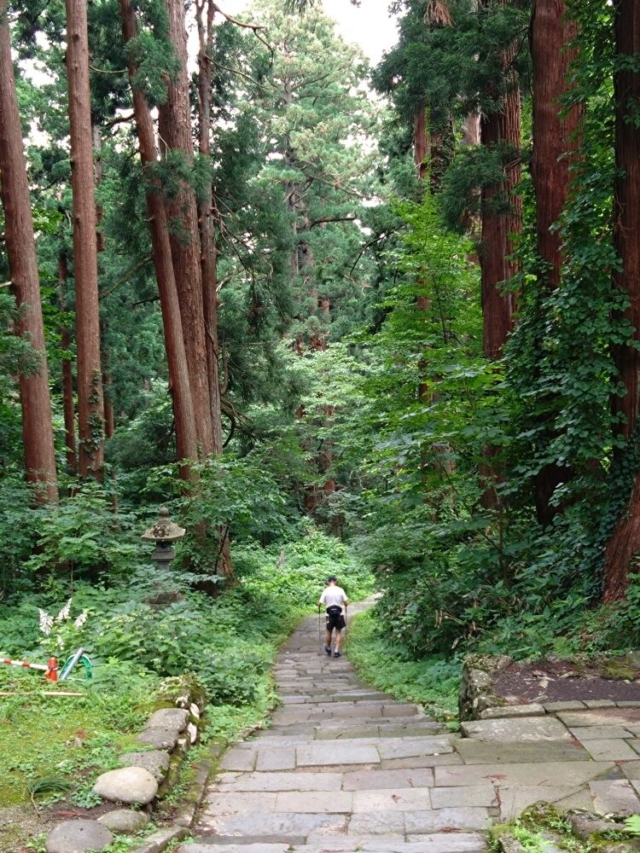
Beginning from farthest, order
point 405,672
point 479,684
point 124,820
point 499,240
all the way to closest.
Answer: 1. point 499,240
2. point 405,672
3. point 479,684
4. point 124,820

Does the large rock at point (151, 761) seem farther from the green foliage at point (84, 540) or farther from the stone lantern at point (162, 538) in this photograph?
the green foliage at point (84, 540)

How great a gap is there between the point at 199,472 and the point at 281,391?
6.42 meters

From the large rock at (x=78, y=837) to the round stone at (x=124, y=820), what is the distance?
0.21 feet

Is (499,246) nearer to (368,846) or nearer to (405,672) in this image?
(405,672)

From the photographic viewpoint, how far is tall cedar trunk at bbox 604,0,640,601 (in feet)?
22.9

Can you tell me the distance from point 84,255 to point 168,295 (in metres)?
1.52

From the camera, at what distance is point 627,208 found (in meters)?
7.16

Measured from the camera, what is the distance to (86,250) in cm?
1207

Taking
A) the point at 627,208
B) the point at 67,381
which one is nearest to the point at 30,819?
the point at 627,208

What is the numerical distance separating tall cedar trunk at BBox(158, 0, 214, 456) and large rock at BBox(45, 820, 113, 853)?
398 inches

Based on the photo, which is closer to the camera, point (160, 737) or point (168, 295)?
point (160, 737)

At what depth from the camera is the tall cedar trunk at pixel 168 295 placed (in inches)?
503

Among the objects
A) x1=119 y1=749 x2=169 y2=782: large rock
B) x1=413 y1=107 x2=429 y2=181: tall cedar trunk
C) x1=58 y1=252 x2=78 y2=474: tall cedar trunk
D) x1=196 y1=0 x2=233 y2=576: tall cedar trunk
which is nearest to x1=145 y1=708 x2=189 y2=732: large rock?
x1=119 y1=749 x2=169 y2=782: large rock

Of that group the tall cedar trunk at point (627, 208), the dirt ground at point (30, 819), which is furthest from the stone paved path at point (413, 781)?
the tall cedar trunk at point (627, 208)
